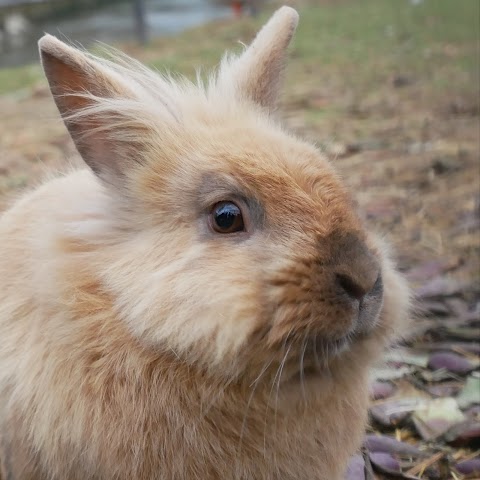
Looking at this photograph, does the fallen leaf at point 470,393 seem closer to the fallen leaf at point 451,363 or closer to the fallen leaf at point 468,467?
the fallen leaf at point 451,363

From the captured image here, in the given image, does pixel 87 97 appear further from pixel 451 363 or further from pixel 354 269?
pixel 451 363

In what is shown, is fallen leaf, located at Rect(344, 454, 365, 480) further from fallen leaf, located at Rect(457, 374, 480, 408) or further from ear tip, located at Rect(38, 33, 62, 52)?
ear tip, located at Rect(38, 33, 62, 52)

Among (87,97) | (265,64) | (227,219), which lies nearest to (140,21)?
(265,64)

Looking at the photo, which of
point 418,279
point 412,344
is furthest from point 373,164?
point 412,344

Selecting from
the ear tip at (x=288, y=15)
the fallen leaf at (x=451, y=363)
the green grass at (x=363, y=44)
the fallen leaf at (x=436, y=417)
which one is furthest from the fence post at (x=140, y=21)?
the fallen leaf at (x=436, y=417)

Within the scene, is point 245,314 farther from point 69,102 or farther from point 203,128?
point 69,102

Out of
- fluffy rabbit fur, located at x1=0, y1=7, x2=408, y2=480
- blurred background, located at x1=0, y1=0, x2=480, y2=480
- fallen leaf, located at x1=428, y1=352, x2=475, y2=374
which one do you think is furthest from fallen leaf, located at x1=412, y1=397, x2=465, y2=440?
fluffy rabbit fur, located at x1=0, y1=7, x2=408, y2=480

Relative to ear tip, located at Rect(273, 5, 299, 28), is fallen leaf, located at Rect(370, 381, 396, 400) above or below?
below
